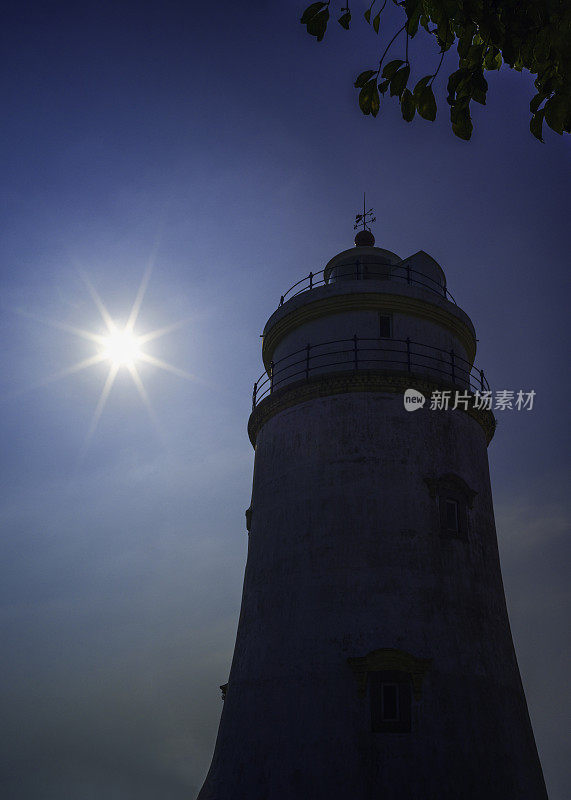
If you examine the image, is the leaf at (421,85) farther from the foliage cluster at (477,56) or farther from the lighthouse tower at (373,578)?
the lighthouse tower at (373,578)

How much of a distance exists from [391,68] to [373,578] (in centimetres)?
1390

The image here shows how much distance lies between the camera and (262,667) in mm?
17219

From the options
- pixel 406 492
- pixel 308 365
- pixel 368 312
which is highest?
pixel 368 312

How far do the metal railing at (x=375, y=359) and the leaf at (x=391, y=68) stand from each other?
47.4 ft

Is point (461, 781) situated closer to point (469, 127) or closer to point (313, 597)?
point (313, 597)

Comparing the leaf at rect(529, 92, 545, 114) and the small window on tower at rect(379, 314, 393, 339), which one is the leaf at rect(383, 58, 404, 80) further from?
the small window on tower at rect(379, 314, 393, 339)

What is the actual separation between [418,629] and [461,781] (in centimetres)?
331

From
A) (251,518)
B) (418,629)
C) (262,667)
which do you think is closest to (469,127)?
(418,629)

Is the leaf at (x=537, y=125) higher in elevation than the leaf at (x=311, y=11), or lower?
lower

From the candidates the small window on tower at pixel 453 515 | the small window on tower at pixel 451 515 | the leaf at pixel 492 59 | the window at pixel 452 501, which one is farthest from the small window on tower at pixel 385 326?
the leaf at pixel 492 59

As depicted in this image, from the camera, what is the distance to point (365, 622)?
16344 millimetres

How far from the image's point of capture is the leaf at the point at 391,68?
494cm

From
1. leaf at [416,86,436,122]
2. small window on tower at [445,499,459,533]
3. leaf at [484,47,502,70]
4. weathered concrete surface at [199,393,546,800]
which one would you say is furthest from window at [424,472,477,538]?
leaf at [416,86,436,122]

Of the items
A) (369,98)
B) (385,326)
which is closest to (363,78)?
(369,98)
